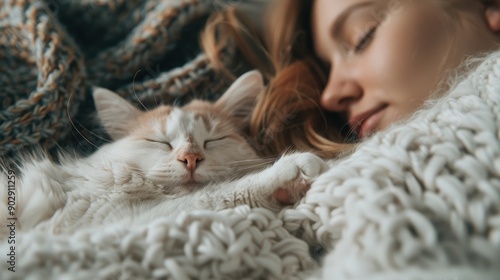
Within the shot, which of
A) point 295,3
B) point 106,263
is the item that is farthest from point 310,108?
point 106,263

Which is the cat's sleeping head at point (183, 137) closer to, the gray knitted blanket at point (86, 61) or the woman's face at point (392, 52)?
the gray knitted blanket at point (86, 61)

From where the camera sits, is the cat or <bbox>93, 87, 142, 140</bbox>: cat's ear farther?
<bbox>93, 87, 142, 140</bbox>: cat's ear

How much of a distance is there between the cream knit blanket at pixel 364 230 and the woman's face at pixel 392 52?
0.15 metres

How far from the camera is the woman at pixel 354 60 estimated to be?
29.7 inches

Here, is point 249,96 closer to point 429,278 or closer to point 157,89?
point 157,89

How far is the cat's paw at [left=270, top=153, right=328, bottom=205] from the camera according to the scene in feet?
2.01

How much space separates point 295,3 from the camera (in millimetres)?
1091

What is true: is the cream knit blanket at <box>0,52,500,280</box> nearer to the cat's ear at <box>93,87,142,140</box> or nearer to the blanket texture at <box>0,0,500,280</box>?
the blanket texture at <box>0,0,500,280</box>

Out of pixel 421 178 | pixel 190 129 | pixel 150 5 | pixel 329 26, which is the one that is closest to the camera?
pixel 421 178

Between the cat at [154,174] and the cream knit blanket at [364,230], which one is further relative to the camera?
the cat at [154,174]

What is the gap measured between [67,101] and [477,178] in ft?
2.48

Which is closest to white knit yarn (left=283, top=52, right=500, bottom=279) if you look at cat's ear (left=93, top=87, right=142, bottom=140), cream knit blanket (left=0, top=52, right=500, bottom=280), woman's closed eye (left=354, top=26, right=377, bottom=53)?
cream knit blanket (left=0, top=52, right=500, bottom=280)

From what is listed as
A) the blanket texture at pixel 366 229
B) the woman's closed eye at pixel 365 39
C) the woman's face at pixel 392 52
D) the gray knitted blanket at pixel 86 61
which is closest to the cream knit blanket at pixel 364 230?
the blanket texture at pixel 366 229

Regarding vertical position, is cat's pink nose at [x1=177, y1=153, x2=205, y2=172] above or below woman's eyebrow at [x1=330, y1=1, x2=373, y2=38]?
below
